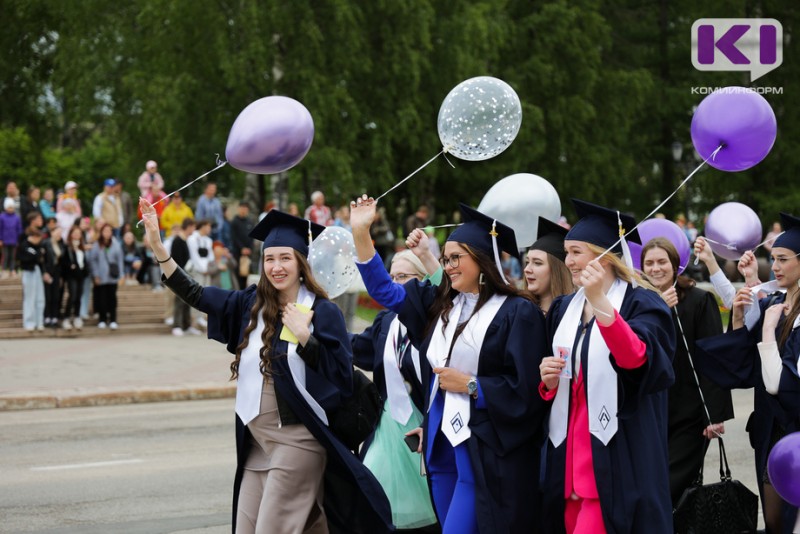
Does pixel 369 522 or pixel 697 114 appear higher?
pixel 697 114

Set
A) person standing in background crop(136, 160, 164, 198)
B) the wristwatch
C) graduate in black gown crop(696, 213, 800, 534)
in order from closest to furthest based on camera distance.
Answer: the wristwatch
graduate in black gown crop(696, 213, 800, 534)
person standing in background crop(136, 160, 164, 198)

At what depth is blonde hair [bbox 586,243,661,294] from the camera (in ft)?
18.5

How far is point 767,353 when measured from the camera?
636cm

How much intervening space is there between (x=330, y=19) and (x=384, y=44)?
1.51 meters

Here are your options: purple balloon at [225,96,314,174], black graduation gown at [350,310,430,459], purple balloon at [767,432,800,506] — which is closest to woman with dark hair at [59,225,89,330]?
black graduation gown at [350,310,430,459]

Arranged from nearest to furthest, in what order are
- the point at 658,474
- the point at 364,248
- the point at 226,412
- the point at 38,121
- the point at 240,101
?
the point at 658,474
the point at 364,248
the point at 226,412
the point at 240,101
the point at 38,121

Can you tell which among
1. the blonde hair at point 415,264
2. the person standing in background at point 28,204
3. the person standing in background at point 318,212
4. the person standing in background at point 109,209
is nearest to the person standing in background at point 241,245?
the person standing in background at point 318,212

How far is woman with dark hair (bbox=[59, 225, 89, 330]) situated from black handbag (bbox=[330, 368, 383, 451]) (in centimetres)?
1431

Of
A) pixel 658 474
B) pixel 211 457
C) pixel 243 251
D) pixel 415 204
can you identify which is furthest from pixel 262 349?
pixel 415 204

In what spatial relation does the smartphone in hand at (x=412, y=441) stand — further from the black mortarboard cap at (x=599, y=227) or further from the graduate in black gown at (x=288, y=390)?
the black mortarboard cap at (x=599, y=227)

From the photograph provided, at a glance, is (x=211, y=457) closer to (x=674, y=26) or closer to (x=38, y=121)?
(x=38, y=121)

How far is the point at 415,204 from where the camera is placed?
35.9 metres

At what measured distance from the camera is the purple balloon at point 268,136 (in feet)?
21.5

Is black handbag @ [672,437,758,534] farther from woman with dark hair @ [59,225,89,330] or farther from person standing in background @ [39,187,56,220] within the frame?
person standing in background @ [39,187,56,220]
